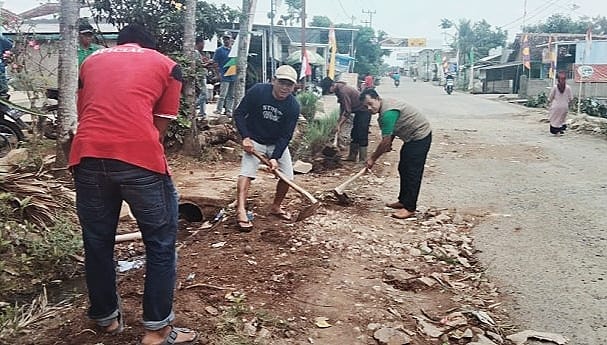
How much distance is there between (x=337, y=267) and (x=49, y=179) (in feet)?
8.70

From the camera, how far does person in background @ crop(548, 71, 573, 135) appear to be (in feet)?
47.1

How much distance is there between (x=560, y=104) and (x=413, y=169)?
9294mm

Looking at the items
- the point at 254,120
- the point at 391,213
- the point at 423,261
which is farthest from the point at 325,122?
the point at 423,261

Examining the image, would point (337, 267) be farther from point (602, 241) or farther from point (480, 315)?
point (602, 241)

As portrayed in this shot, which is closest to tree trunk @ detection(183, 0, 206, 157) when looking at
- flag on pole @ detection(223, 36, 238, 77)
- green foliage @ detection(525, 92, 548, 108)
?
flag on pole @ detection(223, 36, 238, 77)

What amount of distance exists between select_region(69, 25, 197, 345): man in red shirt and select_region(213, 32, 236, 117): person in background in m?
8.80

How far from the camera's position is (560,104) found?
1444cm

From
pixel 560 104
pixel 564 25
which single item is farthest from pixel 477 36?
pixel 560 104

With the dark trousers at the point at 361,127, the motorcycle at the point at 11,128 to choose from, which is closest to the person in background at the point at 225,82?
the dark trousers at the point at 361,127

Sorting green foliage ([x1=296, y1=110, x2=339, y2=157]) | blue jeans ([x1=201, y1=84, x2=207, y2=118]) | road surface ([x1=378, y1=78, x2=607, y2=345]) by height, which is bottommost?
road surface ([x1=378, y1=78, x2=607, y2=345])

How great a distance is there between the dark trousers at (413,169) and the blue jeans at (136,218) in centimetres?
390

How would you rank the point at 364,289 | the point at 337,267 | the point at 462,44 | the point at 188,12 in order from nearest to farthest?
the point at 364,289, the point at 337,267, the point at 188,12, the point at 462,44

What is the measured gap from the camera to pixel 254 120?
573 centimetres

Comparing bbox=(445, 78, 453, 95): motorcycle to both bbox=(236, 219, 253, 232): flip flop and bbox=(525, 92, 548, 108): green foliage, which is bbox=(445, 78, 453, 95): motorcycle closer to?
bbox=(525, 92, 548, 108): green foliage
